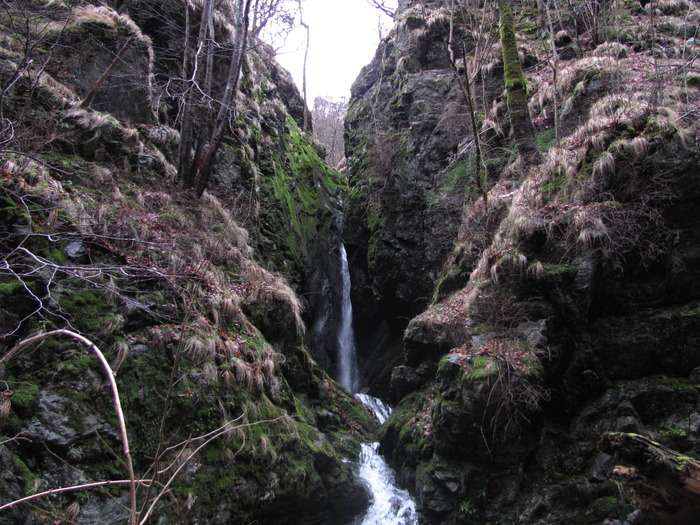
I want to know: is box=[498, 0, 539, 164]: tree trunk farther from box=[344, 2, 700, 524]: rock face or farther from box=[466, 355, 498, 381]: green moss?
box=[466, 355, 498, 381]: green moss

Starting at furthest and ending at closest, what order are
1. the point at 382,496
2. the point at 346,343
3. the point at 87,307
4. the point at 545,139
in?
the point at 346,343 < the point at 545,139 < the point at 382,496 < the point at 87,307

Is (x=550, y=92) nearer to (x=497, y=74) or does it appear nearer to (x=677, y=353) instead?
(x=497, y=74)

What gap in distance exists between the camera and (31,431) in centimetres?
383

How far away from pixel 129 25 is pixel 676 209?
11131 mm

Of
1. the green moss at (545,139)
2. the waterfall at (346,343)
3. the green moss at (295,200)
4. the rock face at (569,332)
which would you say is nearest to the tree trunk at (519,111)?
the rock face at (569,332)

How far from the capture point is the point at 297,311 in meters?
8.10

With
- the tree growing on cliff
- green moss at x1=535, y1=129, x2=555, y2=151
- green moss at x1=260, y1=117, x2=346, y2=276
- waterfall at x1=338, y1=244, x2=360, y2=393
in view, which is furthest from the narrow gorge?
the tree growing on cliff

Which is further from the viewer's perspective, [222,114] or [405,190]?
[405,190]

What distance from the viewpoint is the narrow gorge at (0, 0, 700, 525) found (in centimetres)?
422

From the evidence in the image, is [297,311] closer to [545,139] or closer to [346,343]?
[346,343]

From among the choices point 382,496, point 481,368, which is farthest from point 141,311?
point 382,496

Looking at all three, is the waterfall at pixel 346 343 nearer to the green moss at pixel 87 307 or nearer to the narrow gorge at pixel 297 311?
the narrow gorge at pixel 297 311

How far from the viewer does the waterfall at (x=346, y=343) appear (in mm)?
13984

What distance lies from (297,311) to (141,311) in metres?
3.26
